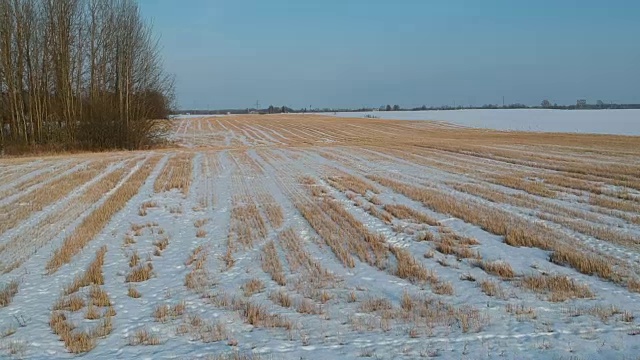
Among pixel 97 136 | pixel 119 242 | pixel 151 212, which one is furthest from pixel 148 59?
pixel 119 242

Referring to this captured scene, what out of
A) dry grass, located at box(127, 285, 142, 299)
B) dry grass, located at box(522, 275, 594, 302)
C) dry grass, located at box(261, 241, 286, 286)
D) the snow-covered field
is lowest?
dry grass, located at box(127, 285, 142, 299)

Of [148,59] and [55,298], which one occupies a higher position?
[148,59]

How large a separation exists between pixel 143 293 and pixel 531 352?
Answer: 4.97m

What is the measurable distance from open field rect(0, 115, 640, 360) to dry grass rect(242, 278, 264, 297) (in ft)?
0.09

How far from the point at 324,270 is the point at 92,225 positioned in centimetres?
594

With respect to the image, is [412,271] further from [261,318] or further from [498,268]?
[261,318]

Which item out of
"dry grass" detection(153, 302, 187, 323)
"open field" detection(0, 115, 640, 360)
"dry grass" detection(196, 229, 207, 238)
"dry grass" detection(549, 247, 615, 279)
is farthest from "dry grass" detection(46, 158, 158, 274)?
"dry grass" detection(549, 247, 615, 279)

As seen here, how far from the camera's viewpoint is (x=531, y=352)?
182 inches

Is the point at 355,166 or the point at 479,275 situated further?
the point at 355,166

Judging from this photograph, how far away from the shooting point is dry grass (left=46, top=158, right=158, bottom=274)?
8.10 meters

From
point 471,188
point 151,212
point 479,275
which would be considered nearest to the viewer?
point 479,275

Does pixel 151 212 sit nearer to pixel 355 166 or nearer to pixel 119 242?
pixel 119 242

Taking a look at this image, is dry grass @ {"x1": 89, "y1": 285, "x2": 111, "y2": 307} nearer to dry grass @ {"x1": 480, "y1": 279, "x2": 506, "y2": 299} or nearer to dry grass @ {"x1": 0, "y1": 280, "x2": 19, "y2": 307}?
dry grass @ {"x1": 0, "y1": 280, "x2": 19, "y2": 307}

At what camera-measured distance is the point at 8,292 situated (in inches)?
259
